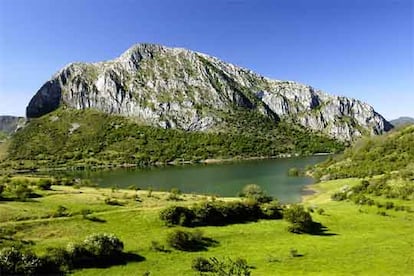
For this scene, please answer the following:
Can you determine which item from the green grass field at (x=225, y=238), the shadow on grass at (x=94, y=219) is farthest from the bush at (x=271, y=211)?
the shadow on grass at (x=94, y=219)

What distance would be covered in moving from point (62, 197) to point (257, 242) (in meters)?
37.7

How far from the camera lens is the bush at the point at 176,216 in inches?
2815

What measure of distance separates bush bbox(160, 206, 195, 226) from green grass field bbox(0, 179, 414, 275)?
56.1 inches

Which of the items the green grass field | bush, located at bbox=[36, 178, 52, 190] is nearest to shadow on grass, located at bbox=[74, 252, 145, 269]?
the green grass field

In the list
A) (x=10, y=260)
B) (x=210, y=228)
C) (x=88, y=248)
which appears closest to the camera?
(x=10, y=260)

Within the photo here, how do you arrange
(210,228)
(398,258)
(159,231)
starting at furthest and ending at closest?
1. (210,228)
2. (159,231)
3. (398,258)

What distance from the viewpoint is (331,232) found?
7831 centimetres

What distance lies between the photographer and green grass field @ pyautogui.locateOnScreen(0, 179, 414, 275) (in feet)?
182

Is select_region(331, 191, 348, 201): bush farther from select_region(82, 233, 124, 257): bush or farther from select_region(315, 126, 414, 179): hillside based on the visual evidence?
select_region(82, 233, 124, 257): bush

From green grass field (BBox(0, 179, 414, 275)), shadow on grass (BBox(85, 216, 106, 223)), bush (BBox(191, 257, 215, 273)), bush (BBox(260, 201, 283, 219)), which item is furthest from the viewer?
bush (BBox(260, 201, 283, 219))

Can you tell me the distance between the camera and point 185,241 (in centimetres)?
6369

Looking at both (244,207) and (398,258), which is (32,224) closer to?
(244,207)

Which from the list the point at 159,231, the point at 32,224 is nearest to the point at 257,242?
the point at 159,231

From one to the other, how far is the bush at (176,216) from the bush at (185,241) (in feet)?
20.4
